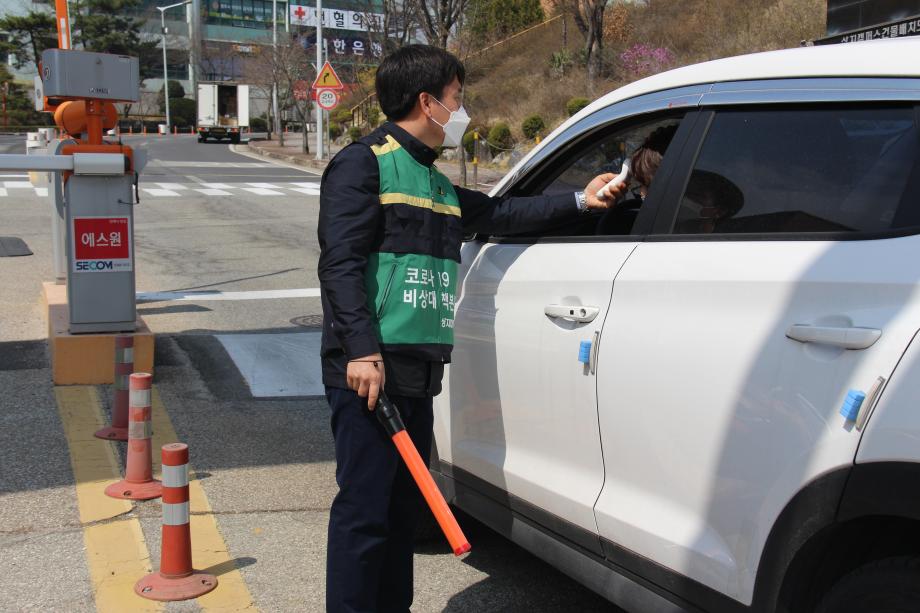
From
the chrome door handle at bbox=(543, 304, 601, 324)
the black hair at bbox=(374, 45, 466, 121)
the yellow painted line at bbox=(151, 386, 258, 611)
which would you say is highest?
the black hair at bbox=(374, 45, 466, 121)

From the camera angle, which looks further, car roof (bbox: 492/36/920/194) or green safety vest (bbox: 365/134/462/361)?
green safety vest (bbox: 365/134/462/361)

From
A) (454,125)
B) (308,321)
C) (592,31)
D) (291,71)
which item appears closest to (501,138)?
(592,31)

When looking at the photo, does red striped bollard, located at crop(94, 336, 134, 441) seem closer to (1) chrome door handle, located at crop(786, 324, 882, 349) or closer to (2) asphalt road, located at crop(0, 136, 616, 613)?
(2) asphalt road, located at crop(0, 136, 616, 613)

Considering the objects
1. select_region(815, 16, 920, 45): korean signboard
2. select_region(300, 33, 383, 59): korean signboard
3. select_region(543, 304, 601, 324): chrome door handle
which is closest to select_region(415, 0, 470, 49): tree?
select_region(815, 16, 920, 45): korean signboard

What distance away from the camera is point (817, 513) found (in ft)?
7.13

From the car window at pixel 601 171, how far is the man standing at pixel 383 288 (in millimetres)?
542

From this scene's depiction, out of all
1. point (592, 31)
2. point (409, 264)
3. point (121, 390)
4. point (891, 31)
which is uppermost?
point (592, 31)

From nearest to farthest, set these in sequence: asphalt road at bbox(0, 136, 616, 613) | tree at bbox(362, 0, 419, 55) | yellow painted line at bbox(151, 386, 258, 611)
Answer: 1. yellow painted line at bbox(151, 386, 258, 611)
2. asphalt road at bbox(0, 136, 616, 613)
3. tree at bbox(362, 0, 419, 55)

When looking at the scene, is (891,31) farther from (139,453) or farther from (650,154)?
(139,453)

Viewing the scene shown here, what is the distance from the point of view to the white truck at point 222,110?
54.8 m

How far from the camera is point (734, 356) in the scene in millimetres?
2377

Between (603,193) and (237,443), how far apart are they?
3.03m

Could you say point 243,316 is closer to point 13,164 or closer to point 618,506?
point 13,164

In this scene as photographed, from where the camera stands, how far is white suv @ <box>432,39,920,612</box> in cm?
212
